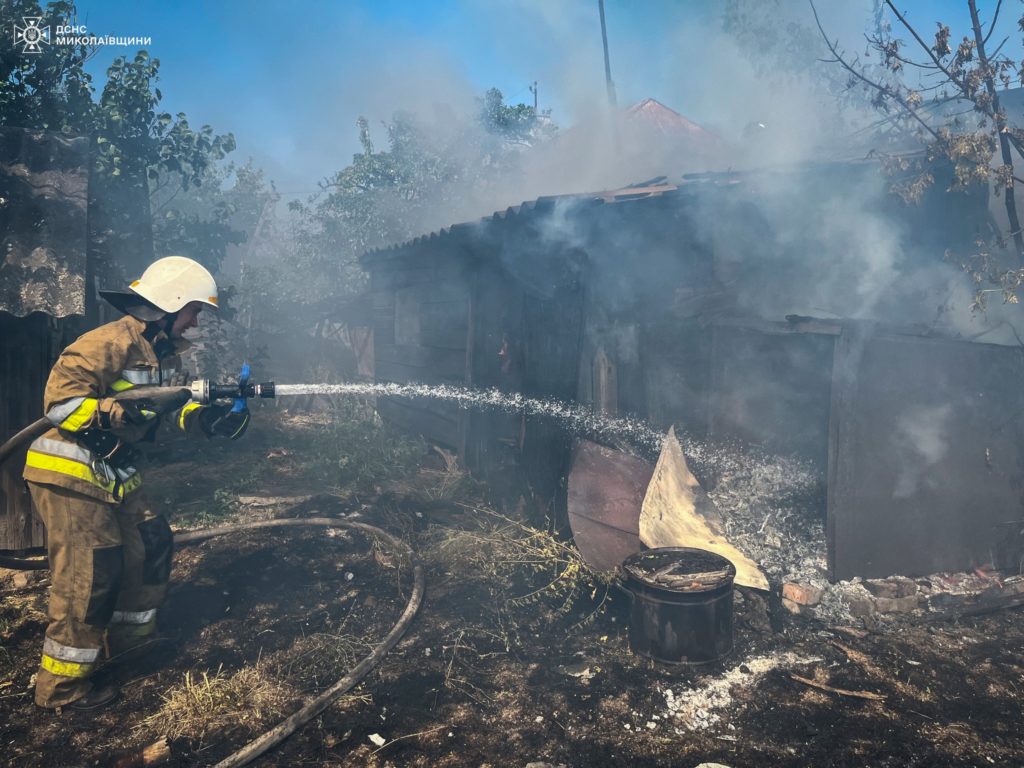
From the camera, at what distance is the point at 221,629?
4.68m

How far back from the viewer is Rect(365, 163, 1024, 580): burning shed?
5516 millimetres

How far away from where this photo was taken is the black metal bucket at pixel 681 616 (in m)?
4.25

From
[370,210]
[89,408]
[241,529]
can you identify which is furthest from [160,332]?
[370,210]

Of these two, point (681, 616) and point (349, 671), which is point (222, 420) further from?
point (681, 616)

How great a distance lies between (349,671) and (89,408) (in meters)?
2.44

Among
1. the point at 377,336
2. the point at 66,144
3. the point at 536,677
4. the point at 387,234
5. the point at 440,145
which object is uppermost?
the point at 440,145

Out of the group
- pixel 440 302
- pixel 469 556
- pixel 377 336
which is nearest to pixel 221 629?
pixel 469 556

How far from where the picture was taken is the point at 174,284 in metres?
4.23

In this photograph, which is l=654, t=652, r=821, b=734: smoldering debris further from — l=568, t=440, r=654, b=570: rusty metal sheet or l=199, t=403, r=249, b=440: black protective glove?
l=199, t=403, r=249, b=440: black protective glove

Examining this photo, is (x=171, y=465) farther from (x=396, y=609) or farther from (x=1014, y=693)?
(x=1014, y=693)

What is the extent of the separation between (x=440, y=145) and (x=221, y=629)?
18.1m

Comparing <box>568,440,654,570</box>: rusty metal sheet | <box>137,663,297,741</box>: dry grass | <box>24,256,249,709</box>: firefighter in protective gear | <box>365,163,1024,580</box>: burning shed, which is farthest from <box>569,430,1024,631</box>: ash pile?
<box>24,256,249,709</box>: firefighter in protective gear

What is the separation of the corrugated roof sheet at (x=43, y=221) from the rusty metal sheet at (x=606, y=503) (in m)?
5.09

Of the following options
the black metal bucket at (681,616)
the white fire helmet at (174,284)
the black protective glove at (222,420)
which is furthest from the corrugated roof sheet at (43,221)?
the black metal bucket at (681,616)
